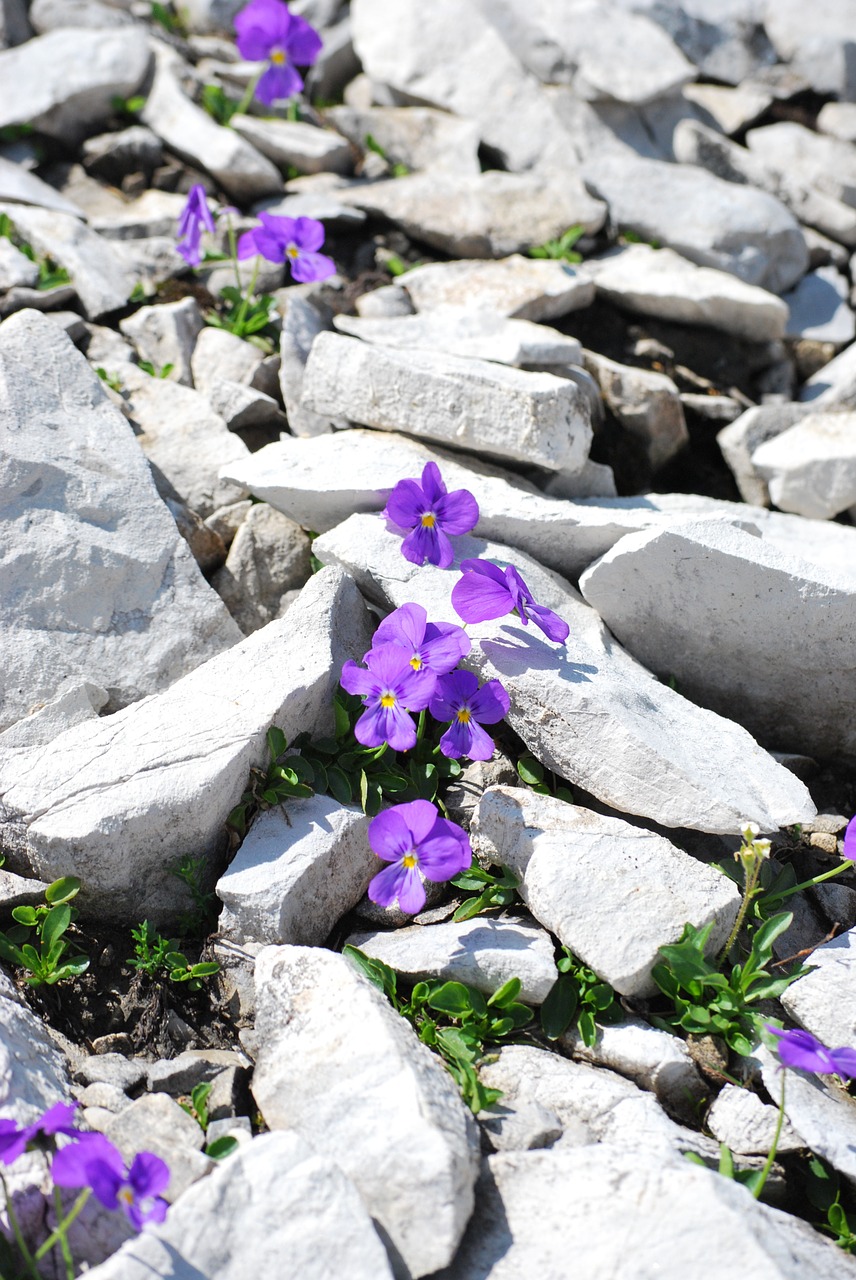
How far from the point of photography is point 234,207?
7070 millimetres

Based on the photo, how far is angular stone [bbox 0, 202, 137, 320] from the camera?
5852mm

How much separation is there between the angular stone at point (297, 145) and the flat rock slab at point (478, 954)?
18.3ft

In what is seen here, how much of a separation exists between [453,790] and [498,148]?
203 inches

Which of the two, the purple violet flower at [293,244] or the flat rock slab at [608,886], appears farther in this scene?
the purple violet flower at [293,244]

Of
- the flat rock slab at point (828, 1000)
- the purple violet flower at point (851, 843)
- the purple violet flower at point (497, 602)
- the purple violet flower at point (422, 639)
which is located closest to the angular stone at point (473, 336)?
the purple violet flower at point (497, 602)

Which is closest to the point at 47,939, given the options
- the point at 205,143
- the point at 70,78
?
the point at 205,143

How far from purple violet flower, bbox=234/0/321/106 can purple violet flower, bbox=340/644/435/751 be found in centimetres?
517

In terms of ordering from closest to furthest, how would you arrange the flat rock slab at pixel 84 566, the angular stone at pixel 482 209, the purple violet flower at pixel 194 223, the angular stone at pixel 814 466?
the flat rock slab at pixel 84 566
the angular stone at pixel 814 466
the purple violet flower at pixel 194 223
the angular stone at pixel 482 209

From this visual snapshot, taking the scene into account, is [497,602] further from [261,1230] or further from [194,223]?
[194,223]

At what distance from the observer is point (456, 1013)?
341 cm

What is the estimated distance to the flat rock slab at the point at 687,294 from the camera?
20.4 ft

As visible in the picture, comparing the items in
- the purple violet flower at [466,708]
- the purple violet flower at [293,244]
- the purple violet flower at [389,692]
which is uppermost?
the purple violet flower at [293,244]

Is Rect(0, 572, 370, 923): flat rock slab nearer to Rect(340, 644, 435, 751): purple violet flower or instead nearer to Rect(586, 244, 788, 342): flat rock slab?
Rect(340, 644, 435, 751): purple violet flower

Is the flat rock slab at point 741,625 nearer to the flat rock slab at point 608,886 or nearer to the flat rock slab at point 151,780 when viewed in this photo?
the flat rock slab at point 608,886
